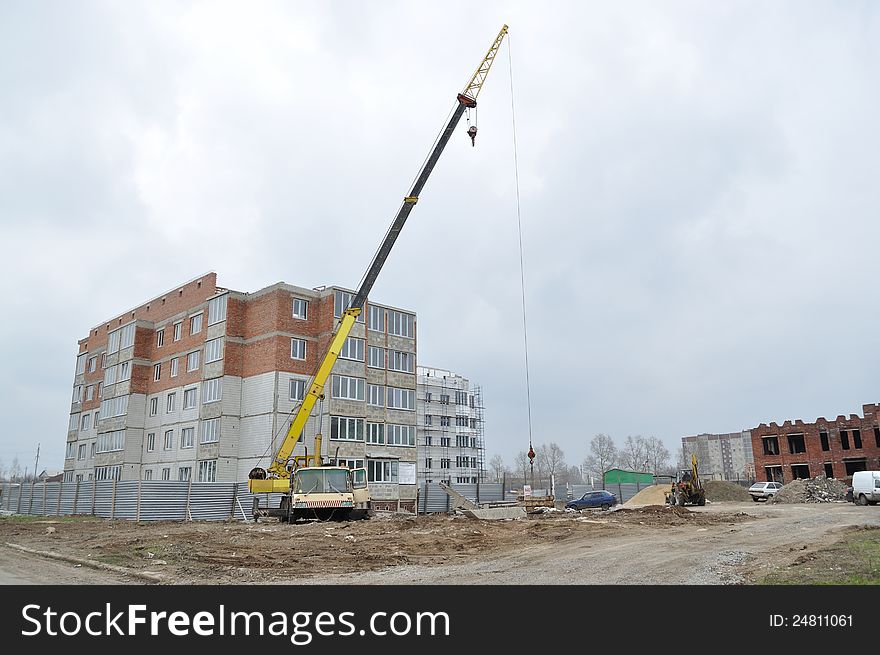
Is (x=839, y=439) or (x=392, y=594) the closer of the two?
(x=392, y=594)

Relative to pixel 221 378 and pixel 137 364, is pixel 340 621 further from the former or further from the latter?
pixel 137 364

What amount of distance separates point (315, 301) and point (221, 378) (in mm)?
7860

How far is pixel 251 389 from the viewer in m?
41.9

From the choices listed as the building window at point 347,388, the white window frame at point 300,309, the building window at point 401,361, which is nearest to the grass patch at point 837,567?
the building window at point 347,388

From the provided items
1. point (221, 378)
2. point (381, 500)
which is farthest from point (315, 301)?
point (381, 500)

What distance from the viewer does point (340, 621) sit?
7.21 m

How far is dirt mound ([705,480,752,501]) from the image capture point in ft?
163

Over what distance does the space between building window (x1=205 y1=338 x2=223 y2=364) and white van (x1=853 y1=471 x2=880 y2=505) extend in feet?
124

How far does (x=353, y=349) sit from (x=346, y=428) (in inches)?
206

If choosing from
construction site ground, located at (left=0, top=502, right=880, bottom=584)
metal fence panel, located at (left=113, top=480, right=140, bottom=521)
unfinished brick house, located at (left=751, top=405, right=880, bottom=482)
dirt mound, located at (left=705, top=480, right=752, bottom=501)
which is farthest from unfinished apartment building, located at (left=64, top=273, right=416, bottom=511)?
unfinished brick house, located at (left=751, top=405, right=880, bottom=482)

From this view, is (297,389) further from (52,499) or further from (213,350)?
(52,499)

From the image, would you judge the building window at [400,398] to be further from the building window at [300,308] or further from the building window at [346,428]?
the building window at [300,308]

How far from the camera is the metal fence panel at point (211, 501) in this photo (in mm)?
31734

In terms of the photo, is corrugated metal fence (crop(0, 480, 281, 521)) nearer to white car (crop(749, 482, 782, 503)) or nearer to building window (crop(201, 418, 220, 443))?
building window (crop(201, 418, 220, 443))
